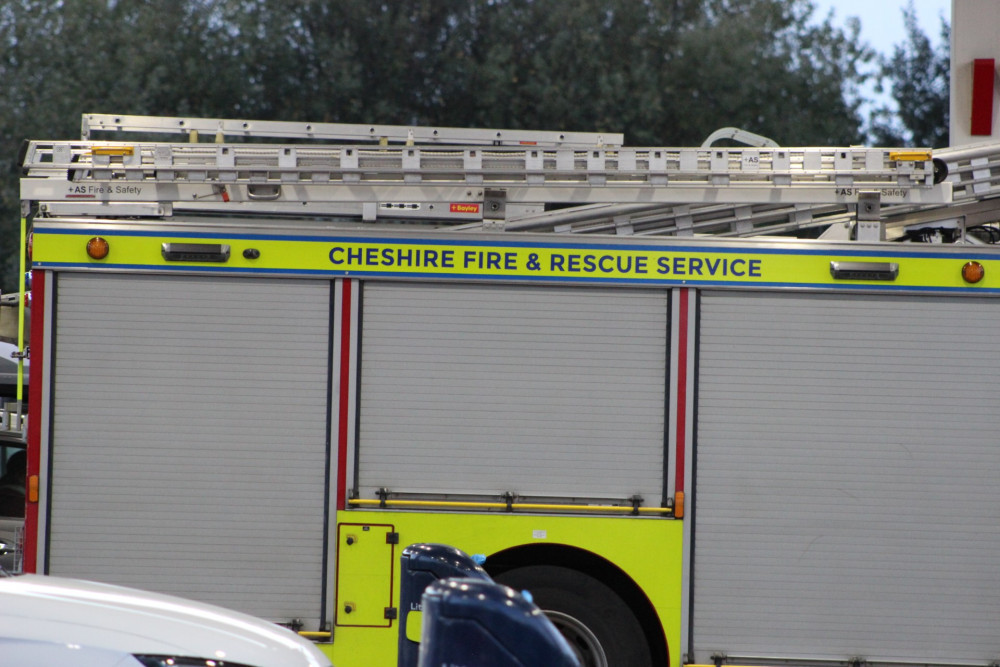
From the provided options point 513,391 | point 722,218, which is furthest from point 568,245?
point 722,218

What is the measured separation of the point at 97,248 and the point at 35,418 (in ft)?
3.12

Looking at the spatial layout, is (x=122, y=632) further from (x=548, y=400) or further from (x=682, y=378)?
(x=682, y=378)

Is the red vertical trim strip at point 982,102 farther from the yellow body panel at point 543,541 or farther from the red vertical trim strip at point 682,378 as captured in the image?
the yellow body panel at point 543,541

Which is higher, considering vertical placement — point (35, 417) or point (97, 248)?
point (97, 248)

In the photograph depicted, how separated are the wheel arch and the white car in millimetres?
1819

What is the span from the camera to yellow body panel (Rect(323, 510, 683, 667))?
5.71m

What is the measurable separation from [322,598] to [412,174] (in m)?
2.29

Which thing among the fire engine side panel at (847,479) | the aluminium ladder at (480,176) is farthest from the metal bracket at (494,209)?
the fire engine side panel at (847,479)

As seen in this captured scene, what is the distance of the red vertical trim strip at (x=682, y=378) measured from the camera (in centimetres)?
583

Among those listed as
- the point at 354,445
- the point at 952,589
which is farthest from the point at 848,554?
the point at 354,445

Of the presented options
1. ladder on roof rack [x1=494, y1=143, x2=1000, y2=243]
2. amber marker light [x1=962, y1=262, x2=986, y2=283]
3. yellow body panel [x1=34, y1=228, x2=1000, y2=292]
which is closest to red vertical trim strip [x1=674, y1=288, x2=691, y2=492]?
yellow body panel [x1=34, y1=228, x2=1000, y2=292]

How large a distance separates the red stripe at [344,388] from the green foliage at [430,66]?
16.8 metres

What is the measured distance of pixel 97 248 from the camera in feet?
19.0

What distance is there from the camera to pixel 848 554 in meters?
5.83
